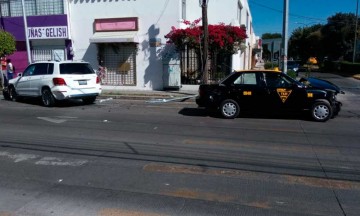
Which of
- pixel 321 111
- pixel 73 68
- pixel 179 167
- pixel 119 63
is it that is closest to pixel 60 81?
pixel 73 68

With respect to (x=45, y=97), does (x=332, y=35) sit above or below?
above

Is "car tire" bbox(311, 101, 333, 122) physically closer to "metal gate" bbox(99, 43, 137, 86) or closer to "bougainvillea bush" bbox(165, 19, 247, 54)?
"bougainvillea bush" bbox(165, 19, 247, 54)

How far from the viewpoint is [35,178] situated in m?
5.82

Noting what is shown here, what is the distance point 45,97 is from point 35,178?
9536 millimetres

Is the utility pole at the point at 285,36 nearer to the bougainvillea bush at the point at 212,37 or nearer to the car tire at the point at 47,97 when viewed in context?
the bougainvillea bush at the point at 212,37

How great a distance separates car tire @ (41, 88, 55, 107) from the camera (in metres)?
14.6

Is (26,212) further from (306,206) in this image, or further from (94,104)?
(94,104)

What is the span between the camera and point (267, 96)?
11.2 metres

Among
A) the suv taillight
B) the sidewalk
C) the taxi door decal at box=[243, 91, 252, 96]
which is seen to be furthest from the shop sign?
the taxi door decal at box=[243, 91, 252, 96]

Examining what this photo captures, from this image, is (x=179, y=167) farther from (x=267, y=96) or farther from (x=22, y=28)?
(x=22, y=28)

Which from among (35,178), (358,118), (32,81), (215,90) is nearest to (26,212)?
(35,178)

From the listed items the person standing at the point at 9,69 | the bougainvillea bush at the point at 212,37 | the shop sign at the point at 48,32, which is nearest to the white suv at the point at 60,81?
the bougainvillea bush at the point at 212,37

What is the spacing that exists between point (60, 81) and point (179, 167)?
924 centimetres

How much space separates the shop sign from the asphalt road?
11.6m
